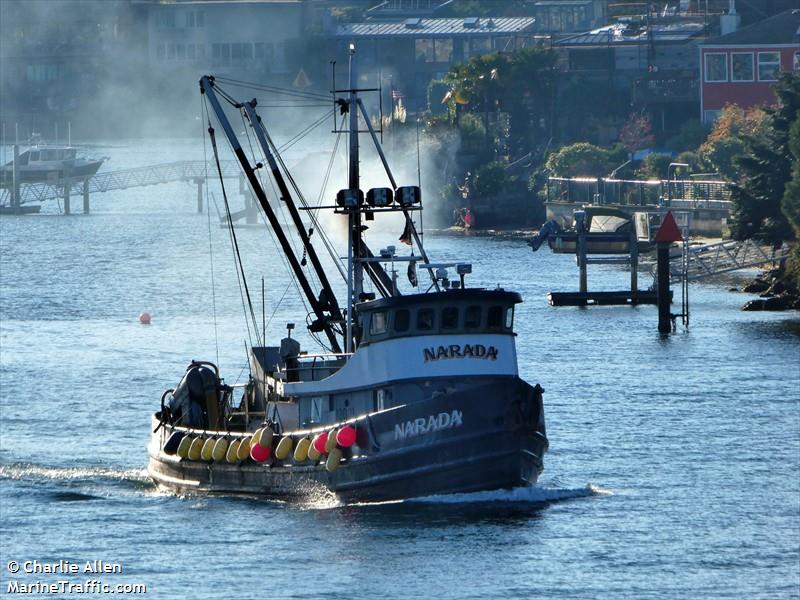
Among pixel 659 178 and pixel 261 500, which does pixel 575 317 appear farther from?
pixel 659 178

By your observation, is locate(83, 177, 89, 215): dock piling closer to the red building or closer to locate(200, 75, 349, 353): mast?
the red building

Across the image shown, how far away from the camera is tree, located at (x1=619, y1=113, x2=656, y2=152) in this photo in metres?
161

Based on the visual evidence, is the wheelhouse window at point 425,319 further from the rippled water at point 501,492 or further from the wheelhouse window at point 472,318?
the rippled water at point 501,492

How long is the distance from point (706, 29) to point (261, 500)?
115515mm

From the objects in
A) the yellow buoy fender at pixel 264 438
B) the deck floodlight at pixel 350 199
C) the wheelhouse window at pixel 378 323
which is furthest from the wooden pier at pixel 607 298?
the wheelhouse window at pixel 378 323

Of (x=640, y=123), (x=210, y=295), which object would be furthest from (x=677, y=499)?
(x=640, y=123)

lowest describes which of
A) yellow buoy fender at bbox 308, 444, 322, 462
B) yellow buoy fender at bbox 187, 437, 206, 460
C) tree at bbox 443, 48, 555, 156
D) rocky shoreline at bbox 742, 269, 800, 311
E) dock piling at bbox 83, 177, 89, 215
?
yellow buoy fender at bbox 187, 437, 206, 460

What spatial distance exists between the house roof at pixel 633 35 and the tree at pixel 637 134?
844cm

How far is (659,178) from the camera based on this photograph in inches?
5714

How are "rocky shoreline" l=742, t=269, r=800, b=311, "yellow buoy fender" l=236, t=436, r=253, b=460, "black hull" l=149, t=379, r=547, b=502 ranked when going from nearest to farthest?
"black hull" l=149, t=379, r=547, b=502, "yellow buoy fender" l=236, t=436, r=253, b=460, "rocky shoreline" l=742, t=269, r=800, b=311

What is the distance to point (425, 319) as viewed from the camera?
2279 inches

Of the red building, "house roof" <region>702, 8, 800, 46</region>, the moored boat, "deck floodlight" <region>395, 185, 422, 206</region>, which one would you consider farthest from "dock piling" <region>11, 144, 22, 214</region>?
"deck floodlight" <region>395, 185, 422, 206</region>

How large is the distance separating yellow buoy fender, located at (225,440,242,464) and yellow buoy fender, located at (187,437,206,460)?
4.44ft

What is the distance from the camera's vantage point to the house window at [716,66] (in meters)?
154
